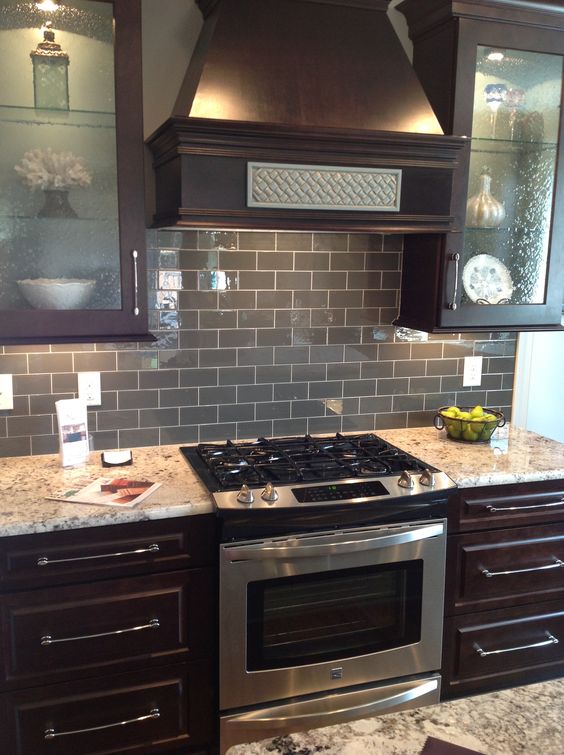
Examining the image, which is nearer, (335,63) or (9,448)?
(335,63)

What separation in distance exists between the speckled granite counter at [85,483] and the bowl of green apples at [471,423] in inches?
42.4

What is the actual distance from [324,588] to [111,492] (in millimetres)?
740

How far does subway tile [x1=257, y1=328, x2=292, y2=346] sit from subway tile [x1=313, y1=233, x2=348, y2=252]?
34cm

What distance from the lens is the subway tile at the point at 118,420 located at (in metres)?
2.62

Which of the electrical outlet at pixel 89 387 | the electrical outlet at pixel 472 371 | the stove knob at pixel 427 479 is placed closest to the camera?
the stove knob at pixel 427 479

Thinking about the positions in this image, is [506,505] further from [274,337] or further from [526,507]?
[274,337]

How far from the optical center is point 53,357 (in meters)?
2.52

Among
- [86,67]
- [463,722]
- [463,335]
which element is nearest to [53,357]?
[86,67]

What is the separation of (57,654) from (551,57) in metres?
2.63

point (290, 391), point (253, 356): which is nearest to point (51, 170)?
point (253, 356)

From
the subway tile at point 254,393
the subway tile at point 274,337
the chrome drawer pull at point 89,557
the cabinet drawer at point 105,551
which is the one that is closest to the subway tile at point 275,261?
the subway tile at point 274,337

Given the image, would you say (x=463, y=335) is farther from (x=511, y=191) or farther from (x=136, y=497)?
(x=136, y=497)

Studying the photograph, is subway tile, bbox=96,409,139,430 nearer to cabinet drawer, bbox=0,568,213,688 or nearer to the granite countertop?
the granite countertop

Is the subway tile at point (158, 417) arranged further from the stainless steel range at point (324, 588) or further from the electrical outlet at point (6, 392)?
the electrical outlet at point (6, 392)
